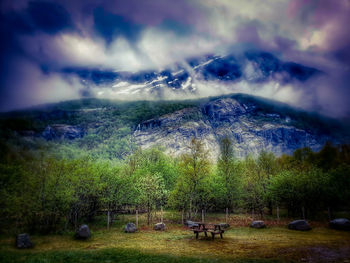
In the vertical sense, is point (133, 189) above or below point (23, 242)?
above

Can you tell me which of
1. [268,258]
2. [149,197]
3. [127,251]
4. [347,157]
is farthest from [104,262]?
[347,157]

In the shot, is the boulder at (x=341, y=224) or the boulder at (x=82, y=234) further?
the boulder at (x=341, y=224)

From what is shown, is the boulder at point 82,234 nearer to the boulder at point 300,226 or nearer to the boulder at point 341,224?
the boulder at point 300,226

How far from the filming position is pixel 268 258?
1452cm

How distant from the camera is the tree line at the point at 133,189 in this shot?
86.6ft

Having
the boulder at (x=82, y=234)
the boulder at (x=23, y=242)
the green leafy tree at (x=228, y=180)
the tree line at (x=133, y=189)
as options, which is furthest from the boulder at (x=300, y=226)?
the boulder at (x=23, y=242)

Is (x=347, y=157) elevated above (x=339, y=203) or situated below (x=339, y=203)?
above

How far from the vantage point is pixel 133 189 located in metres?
38.4

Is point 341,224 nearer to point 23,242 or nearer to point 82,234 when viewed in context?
point 82,234

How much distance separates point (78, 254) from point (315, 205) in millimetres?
41615

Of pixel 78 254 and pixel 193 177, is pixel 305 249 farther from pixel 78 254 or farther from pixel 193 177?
pixel 193 177

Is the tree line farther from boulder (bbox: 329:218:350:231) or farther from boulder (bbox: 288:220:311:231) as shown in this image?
boulder (bbox: 288:220:311:231)

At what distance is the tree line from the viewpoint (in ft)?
86.6

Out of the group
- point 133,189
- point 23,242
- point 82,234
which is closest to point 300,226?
point 133,189
